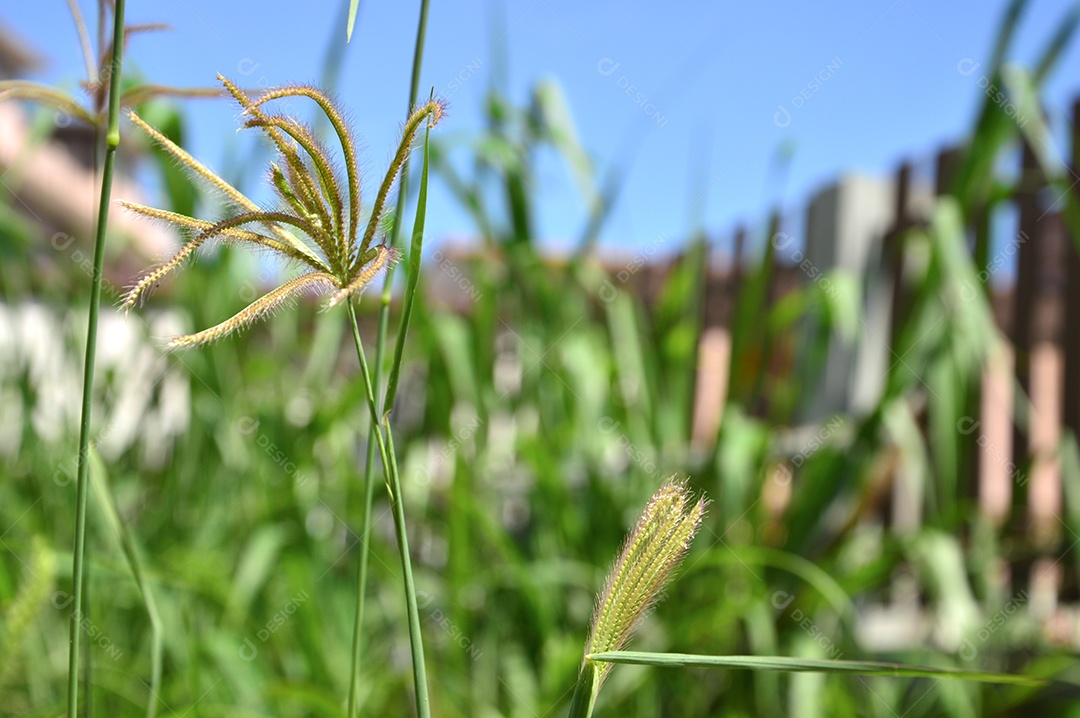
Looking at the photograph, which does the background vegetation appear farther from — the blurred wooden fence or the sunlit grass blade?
the sunlit grass blade

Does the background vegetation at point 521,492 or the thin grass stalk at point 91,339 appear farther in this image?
the background vegetation at point 521,492

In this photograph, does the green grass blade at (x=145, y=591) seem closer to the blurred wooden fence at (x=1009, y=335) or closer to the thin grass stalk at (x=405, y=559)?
the thin grass stalk at (x=405, y=559)

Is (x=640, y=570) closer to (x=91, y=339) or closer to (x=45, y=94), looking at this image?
(x=91, y=339)

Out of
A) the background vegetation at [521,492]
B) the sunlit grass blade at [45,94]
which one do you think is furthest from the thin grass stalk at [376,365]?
the background vegetation at [521,492]

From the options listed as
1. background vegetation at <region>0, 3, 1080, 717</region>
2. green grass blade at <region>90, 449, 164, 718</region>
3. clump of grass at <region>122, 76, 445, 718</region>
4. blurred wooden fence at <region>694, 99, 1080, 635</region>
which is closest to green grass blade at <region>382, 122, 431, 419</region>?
clump of grass at <region>122, 76, 445, 718</region>

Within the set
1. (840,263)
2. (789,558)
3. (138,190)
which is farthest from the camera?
(840,263)

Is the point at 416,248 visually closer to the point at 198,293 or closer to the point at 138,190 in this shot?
the point at 198,293

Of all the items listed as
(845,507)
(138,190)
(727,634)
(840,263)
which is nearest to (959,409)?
(845,507)

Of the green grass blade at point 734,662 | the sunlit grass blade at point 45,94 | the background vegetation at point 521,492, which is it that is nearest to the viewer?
the green grass blade at point 734,662
